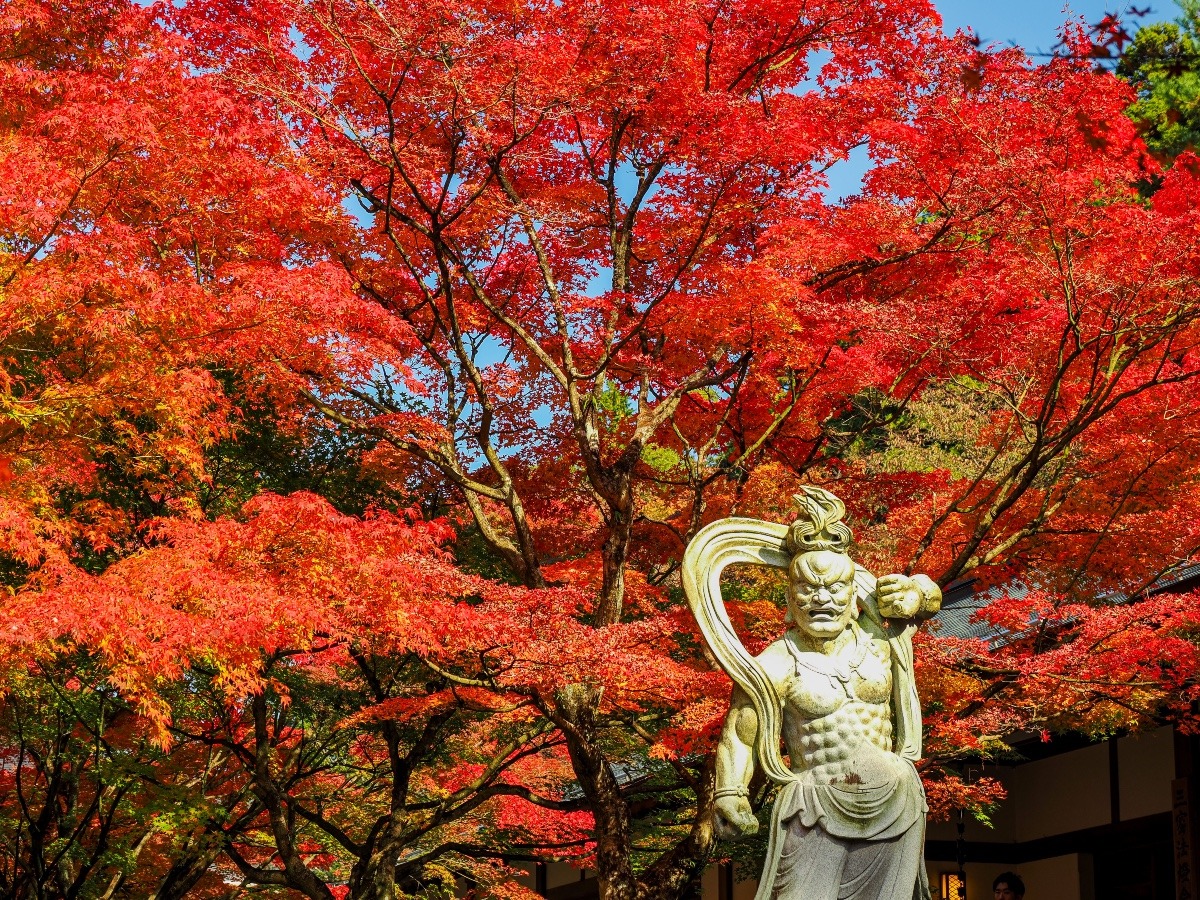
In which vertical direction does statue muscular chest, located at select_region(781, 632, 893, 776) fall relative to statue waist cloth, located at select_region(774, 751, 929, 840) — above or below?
above

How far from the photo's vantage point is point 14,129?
10195 millimetres

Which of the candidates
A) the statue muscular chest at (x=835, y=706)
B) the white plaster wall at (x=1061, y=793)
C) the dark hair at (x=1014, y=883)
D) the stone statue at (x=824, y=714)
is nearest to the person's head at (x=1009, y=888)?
the dark hair at (x=1014, y=883)

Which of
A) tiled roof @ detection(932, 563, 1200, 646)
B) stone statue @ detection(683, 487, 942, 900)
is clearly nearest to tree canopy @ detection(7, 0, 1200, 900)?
tiled roof @ detection(932, 563, 1200, 646)

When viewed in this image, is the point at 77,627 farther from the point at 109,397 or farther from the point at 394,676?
the point at 394,676

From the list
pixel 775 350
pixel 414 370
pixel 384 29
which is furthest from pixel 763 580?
pixel 384 29

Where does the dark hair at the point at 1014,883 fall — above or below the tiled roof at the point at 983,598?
below

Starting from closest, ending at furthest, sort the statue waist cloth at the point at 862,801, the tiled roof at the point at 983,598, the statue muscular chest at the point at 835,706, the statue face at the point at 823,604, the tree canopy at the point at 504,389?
the statue waist cloth at the point at 862,801, the statue muscular chest at the point at 835,706, the statue face at the point at 823,604, the tree canopy at the point at 504,389, the tiled roof at the point at 983,598

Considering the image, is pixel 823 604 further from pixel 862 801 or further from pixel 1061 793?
pixel 1061 793

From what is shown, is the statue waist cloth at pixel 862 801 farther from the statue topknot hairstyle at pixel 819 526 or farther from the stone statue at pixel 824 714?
the statue topknot hairstyle at pixel 819 526

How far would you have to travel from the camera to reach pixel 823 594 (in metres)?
5.89

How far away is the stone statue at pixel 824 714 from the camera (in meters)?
5.64

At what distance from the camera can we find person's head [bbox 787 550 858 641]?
19.4ft

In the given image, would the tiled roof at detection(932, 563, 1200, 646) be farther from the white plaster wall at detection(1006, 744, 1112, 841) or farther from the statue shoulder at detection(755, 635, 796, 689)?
the statue shoulder at detection(755, 635, 796, 689)

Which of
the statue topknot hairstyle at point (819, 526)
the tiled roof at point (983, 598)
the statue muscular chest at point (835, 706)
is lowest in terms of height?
the statue muscular chest at point (835, 706)
